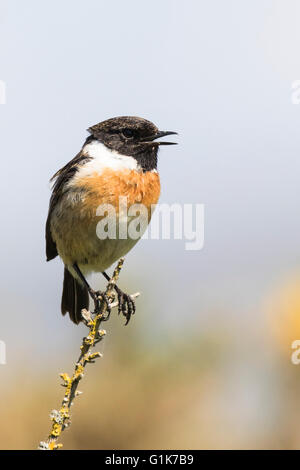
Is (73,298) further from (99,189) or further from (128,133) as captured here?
(128,133)

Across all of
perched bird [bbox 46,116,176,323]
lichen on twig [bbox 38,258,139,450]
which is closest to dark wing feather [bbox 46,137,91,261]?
perched bird [bbox 46,116,176,323]

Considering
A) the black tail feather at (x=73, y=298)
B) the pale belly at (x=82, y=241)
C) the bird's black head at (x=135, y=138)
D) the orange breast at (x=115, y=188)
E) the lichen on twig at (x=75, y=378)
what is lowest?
the black tail feather at (x=73, y=298)

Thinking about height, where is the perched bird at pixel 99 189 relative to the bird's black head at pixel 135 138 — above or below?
below

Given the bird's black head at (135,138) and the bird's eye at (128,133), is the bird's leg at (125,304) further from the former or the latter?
the bird's eye at (128,133)

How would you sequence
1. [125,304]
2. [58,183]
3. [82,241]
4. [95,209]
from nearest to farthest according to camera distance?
[95,209]
[82,241]
[125,304]
[58,183]

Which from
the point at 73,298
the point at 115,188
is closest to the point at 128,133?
the point at 115,188

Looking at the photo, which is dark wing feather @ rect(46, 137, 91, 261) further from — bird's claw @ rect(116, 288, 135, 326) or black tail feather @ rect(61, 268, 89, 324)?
bird's claw @ rect(116, 288, 135, 326)

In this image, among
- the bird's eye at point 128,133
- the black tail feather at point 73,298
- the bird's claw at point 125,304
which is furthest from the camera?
the black tail feather at point 73,298

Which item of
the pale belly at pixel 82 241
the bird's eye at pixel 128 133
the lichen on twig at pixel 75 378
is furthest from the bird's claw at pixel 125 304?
the lichen on twig at pixel 75 378

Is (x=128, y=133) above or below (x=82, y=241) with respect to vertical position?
above
